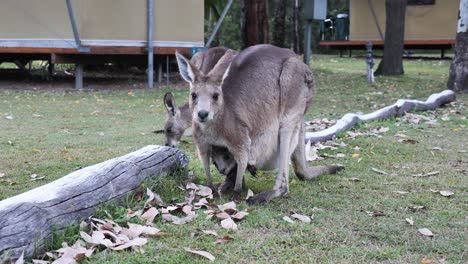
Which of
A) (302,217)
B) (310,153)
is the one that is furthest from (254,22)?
(302,217)

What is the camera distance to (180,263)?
303 centimetres

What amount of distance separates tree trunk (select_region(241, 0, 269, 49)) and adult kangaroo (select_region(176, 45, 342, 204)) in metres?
10.6

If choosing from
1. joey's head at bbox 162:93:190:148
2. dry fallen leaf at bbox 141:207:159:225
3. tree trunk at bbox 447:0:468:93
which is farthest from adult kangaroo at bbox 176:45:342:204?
tree trunk at bbox 447:0:468:93

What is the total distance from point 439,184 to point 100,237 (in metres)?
2.81

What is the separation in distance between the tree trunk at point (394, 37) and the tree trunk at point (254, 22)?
3.10 m

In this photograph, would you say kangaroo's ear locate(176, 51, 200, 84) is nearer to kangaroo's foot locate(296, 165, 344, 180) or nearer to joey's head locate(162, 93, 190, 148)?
kangaroo's foot locate(296, 165, 344, 180)

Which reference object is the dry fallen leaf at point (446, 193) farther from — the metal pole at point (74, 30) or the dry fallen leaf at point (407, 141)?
the metal pole at point (74, 30)

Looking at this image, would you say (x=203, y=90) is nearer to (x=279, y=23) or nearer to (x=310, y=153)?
(x=310, y=153)

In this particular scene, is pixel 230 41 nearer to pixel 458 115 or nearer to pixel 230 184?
pixel 458 115

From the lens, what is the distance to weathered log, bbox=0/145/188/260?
2.86 meters

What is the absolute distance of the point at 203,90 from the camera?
13.0ft

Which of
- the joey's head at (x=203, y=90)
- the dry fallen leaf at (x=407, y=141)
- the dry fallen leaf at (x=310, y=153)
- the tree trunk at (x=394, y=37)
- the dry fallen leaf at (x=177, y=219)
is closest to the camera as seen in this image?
the dry fallen leaf at (x=177, y=219)

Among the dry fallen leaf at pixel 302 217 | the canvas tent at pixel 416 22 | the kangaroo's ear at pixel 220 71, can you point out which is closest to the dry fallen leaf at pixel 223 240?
the dry fallen leaf at pixel 302 217

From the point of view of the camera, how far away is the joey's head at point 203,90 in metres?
3.88
